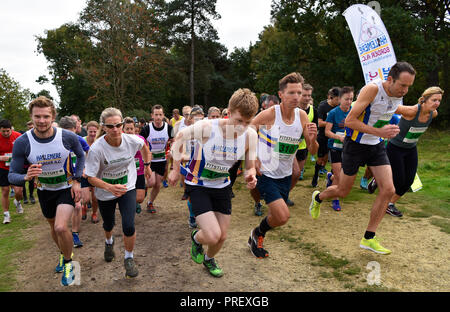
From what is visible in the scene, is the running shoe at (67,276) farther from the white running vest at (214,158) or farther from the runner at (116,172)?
the white running vest at (214,158)

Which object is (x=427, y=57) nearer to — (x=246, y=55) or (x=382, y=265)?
(x=382, y=265)

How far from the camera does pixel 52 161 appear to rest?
3.90 metres

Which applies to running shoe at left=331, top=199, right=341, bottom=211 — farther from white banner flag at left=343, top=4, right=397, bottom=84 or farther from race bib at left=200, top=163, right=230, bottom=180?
white banner flag at left=343, top=4, right=397, bottom=84

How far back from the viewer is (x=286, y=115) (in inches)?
174

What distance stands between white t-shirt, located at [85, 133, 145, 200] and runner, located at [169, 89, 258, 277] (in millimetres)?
895

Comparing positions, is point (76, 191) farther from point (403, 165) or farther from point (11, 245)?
point (403, 165)

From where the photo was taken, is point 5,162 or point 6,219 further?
point 5,162

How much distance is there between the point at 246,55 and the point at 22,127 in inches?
1178

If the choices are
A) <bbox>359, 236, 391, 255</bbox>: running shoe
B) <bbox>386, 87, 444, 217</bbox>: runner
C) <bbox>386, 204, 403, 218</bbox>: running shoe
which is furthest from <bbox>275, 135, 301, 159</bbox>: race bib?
<bbox>386, 204, 403, 218</bbox>: running shoe

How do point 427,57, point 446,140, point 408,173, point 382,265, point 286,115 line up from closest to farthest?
point 382,265 → point 286,115 → point 408,173 → point 446,140 → point 427,57

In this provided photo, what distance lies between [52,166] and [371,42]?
9335 mm

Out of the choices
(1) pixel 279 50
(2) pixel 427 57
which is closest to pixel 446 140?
(2) pixel 427 57

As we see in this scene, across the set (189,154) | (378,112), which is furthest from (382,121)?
(189,154)

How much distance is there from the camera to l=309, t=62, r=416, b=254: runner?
401 centimetres
